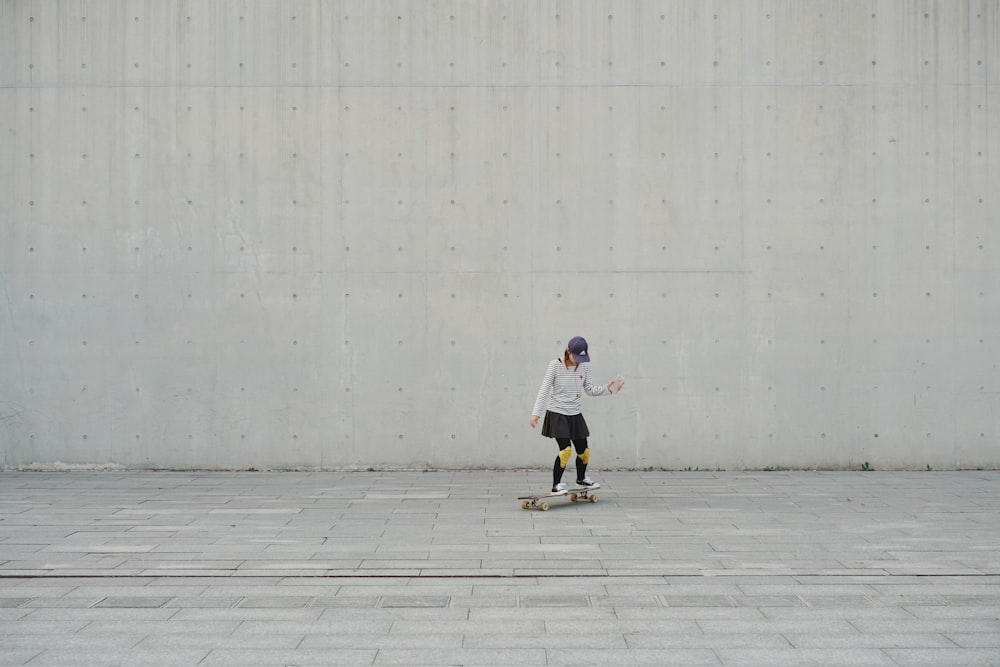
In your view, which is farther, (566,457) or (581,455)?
(581,455)

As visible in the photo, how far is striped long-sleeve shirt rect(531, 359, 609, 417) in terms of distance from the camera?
388 inches

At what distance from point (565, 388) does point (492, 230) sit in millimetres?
3234

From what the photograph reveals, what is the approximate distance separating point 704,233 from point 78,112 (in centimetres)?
831

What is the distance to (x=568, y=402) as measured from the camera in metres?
9.85

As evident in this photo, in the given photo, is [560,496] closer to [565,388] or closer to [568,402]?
[568,402]

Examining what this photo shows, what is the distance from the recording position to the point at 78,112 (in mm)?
12445

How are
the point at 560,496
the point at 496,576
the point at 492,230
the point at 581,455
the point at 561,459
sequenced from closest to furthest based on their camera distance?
1. the point at 496,576
2. the point at 560,496
3. the point at 561,459
4. the point at 581,455
5. the point at 492,230

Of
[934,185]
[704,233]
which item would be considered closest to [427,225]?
[704,233]

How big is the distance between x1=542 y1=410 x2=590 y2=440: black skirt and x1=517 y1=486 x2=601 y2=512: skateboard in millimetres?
542

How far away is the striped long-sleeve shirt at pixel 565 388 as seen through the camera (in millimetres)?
9852

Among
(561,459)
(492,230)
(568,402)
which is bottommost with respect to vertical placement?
(561,459)

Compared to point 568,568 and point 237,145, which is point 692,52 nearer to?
point 237,145

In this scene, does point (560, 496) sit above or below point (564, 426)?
below

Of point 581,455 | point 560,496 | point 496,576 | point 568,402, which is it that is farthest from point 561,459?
point 496,576
